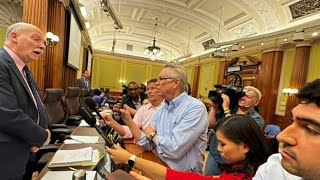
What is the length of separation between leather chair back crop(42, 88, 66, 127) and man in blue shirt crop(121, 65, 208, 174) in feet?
5.83

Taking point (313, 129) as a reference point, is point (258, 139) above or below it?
below

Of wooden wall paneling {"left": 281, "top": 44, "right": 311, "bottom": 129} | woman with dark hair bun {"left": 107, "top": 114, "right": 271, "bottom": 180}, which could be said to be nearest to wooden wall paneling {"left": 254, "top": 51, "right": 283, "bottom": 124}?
wooden wall paneling {"left": 281, "top": 44, "right": 311, "bottom": 129}

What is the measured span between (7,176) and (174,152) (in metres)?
1.02

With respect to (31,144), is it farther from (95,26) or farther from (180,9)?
(95,26)

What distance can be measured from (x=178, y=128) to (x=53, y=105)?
234cm

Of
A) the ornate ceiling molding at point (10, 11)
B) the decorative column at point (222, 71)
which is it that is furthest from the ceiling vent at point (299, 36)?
the ornate ceiling molding at point (10, 11)

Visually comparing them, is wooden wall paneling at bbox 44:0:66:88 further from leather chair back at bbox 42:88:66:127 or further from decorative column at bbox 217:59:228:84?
decorative column at bbox 217:59:228:84

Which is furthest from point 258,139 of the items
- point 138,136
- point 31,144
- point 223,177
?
point 31,144

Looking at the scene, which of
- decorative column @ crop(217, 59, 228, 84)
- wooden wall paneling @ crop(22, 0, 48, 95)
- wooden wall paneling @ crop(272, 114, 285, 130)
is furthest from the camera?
decorative column @ crop(217, 59, 228, 84)

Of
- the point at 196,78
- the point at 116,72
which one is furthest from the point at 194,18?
the point at 116,72

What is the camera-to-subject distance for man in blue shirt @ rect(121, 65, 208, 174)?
4.25 feet

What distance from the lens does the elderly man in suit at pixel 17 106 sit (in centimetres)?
126

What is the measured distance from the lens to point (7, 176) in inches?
50.2

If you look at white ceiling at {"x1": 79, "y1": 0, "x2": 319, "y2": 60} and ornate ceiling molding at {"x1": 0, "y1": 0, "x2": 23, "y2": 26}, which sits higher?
white ceiling at {"x1": 79, "y1": 0, "x2": 319, "y2": 60}
